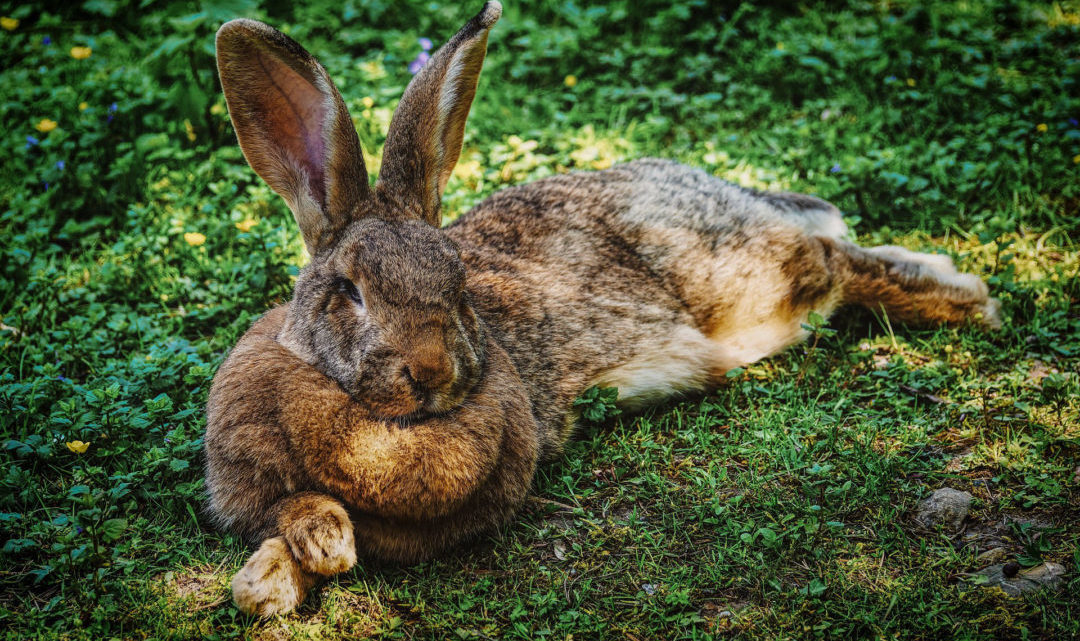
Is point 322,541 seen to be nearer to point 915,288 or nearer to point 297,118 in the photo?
point 297,118

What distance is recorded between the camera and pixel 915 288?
14.6 ft

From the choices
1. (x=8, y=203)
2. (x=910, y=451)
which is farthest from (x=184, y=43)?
(x=910, y=451)

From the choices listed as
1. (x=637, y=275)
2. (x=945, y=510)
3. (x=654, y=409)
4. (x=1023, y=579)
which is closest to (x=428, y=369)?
(x=654, y=409)

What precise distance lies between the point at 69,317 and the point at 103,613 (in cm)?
225

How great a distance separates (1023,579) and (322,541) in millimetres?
2352

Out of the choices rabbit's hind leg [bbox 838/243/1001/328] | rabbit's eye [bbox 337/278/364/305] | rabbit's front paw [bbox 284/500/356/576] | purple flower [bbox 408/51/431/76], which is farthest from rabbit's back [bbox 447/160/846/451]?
purple flower [bbox 408/51/431/76]

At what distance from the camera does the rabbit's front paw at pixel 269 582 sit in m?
2.84

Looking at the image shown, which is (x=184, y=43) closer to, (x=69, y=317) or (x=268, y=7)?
(x=268, y=7)

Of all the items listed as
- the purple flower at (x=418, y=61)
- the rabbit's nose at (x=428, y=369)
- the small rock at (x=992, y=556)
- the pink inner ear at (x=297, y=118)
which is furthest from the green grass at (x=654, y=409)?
the pink inner ear at (x=297, y=118)

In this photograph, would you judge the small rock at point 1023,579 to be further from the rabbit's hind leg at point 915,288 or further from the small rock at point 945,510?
the rabbit's hind leg at point 915,288

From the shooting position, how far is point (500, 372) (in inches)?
136

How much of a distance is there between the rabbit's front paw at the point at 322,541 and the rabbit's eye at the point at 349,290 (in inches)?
28.8

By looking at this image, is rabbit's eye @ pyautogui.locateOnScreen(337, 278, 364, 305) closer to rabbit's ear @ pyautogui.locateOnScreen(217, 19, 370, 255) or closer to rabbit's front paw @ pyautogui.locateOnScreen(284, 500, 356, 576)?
rabbit's ear @ pyautogui.locateOnScreen(217, 19, 370, 255)

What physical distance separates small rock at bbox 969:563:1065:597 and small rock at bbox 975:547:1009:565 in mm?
34
